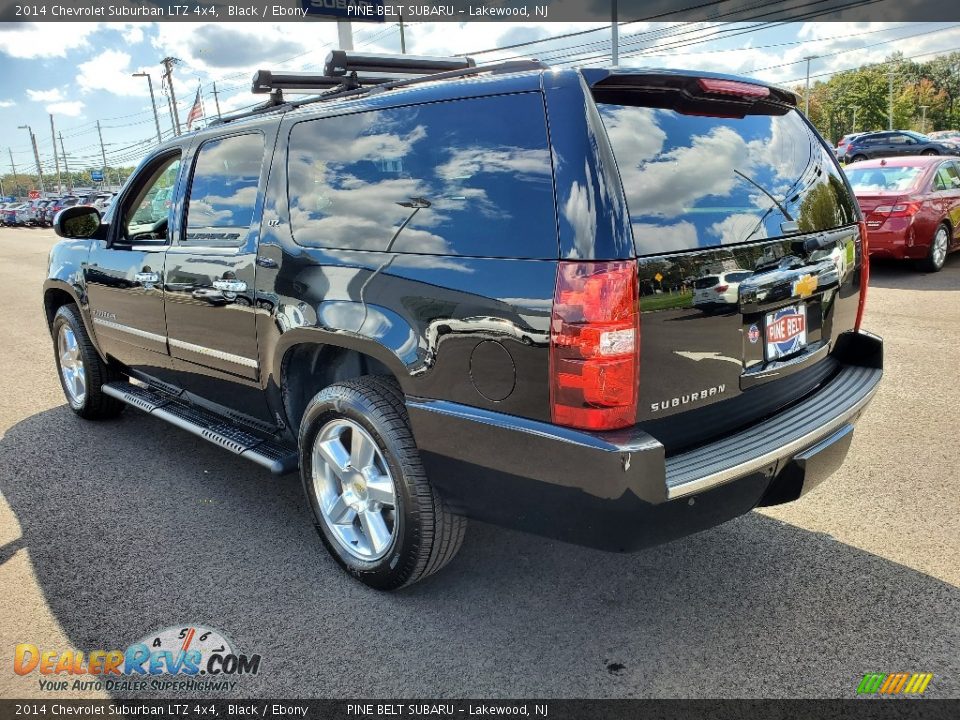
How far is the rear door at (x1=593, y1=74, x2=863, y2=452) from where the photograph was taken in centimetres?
235

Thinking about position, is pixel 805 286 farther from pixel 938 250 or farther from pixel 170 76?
pixel 170 76

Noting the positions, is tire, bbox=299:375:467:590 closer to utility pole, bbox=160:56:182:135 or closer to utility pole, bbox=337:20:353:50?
utility pole, bbox=337:20:353:50

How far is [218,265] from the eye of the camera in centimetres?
357

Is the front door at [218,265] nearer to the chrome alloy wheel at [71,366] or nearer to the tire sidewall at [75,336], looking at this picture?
the tire sidewall at [75,336]

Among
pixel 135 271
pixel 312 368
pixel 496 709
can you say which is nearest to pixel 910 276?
pixel 312 368

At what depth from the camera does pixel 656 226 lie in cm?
235

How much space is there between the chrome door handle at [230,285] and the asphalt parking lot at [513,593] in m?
1.15

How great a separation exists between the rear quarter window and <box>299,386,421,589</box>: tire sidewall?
609mm

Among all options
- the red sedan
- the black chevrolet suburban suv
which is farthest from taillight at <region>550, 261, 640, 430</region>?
the red sedan

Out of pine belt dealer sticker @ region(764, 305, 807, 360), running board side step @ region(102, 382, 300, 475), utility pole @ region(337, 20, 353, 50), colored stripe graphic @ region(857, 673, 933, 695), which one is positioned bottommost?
colored stripe graphic @ region(857, 673, 933, 695)

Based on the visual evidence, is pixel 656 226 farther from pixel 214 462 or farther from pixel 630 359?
pixel 214 462

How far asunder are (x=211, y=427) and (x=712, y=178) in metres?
2.74

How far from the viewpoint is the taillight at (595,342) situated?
222 cm

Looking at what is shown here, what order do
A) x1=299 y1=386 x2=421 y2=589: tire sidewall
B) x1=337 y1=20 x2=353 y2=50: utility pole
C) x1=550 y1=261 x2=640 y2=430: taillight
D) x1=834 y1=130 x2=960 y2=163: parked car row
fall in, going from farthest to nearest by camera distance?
x1=834 y1=130 x2=960 y2=163: parked car row < x1=337 y1=20 x2=353 y2=50: utility pole < x1=299 y1=386 x2=421 y2=589: tire sidewall < x1=550 y1=261 x2=640 y2=430: taillight
